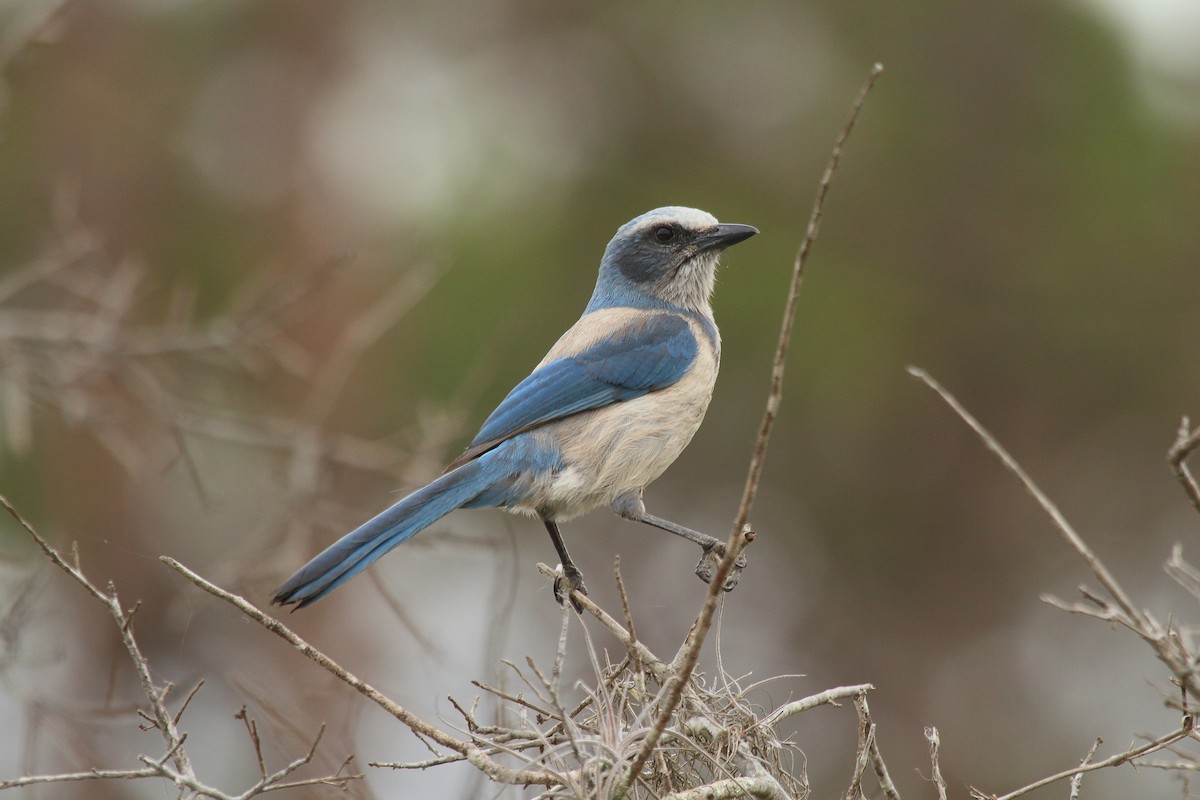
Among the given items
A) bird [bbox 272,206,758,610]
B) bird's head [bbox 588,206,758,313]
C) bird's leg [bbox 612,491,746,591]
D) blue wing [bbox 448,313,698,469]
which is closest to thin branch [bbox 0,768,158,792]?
bird [bbox 272,206,758,610]

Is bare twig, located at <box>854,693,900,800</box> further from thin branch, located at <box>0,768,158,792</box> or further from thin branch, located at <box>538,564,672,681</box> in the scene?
thin branch, located at <box>0,768,158,792</box>

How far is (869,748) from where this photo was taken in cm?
344

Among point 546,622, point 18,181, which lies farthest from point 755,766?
point 18,181

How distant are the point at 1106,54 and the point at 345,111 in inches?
278

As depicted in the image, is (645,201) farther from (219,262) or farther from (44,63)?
(44,63)

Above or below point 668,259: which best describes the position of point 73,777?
below

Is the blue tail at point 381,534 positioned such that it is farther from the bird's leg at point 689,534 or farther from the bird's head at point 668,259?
the bird's head at point 668,259

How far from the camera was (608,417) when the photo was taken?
530cm

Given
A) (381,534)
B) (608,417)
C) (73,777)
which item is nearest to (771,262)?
(608,417)

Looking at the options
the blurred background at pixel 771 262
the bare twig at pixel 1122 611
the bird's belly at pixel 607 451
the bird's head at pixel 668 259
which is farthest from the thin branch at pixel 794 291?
the blurred background at pixel 771 262

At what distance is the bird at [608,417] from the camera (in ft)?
16.2

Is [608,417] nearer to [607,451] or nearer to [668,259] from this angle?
[607,451]

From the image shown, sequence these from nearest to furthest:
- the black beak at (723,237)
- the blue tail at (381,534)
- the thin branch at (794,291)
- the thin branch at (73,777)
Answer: the thin branch at (794,291) < the thin branch at (73,777) < the blue tail at (381,534) < the black beak at (723,237)

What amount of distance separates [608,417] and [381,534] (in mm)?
1282
